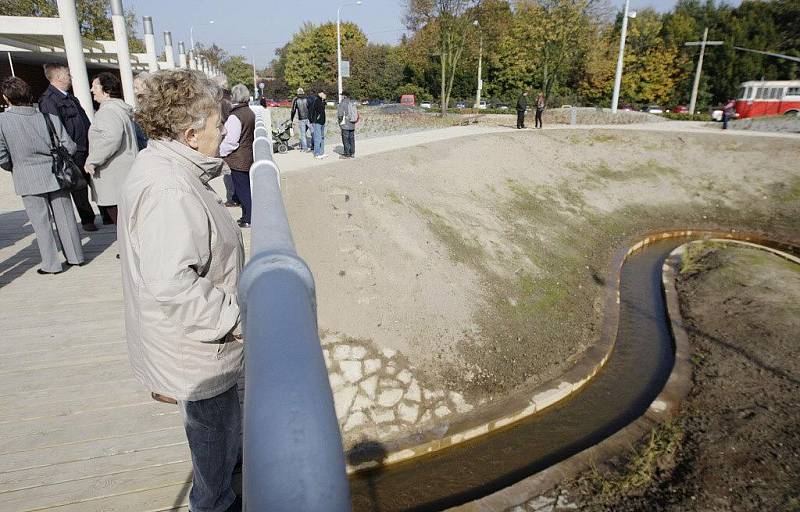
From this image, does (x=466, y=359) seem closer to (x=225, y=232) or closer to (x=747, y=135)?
(x=225, y=232)

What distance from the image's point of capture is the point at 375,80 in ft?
195

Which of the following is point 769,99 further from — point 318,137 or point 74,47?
point 74,47

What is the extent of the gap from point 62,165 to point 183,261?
4.71 metres

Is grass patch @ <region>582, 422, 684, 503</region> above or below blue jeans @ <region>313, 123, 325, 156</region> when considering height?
below

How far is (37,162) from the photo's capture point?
5.10m

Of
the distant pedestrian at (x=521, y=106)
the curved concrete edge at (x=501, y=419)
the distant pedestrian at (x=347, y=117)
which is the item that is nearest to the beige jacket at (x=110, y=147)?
the curved concrete edge at (x=501, y=419)

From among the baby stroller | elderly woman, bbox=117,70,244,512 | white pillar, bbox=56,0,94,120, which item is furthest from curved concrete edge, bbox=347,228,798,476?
the baby stroller

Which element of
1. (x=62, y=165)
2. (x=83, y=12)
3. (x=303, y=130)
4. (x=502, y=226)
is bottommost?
(x=502, y=226)

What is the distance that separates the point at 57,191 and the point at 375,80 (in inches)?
2288

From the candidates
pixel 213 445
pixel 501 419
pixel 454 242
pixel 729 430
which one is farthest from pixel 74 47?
pixel 729 430

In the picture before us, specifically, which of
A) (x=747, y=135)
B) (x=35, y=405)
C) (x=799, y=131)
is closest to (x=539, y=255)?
(x=35, y=405)

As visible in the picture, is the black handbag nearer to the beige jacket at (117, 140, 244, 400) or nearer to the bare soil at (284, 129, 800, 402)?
→ the bare soil at (284, 129, 800, 402)

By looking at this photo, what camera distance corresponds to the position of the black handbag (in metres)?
5.18

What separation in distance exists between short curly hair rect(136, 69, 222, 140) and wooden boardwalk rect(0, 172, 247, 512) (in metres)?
2.13
